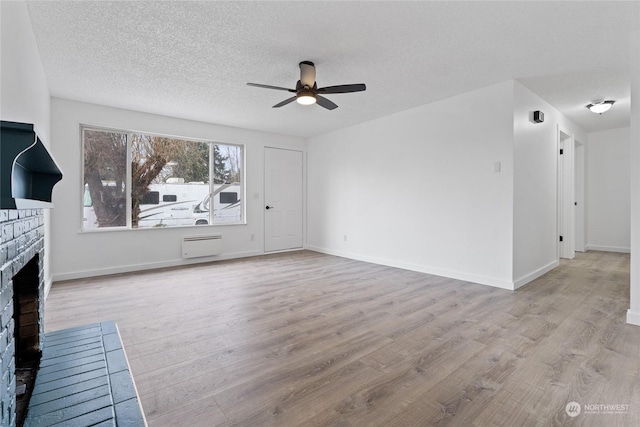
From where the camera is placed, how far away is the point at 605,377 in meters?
1.84

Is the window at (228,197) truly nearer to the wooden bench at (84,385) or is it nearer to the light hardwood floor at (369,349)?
the light hardwood floor at (369,349)

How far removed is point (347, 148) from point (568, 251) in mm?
4473

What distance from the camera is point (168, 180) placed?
5.13 metres

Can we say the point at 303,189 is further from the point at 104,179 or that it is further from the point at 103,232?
the point at 103,232

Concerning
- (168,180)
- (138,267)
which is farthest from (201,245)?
(168,180)

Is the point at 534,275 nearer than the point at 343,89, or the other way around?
the point at 343,89

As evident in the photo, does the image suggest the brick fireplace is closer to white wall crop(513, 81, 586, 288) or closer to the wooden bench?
the wooden bench

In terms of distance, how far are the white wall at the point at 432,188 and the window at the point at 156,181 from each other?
2104mm

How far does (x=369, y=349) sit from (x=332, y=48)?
103 inches

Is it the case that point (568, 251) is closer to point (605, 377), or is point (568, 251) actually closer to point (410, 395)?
point (605, 377)

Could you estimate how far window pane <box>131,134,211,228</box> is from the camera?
4852 millimetres

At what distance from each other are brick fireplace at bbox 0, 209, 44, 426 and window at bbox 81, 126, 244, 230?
112 inches

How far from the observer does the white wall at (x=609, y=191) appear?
6.09 meters

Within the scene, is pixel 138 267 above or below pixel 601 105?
below
